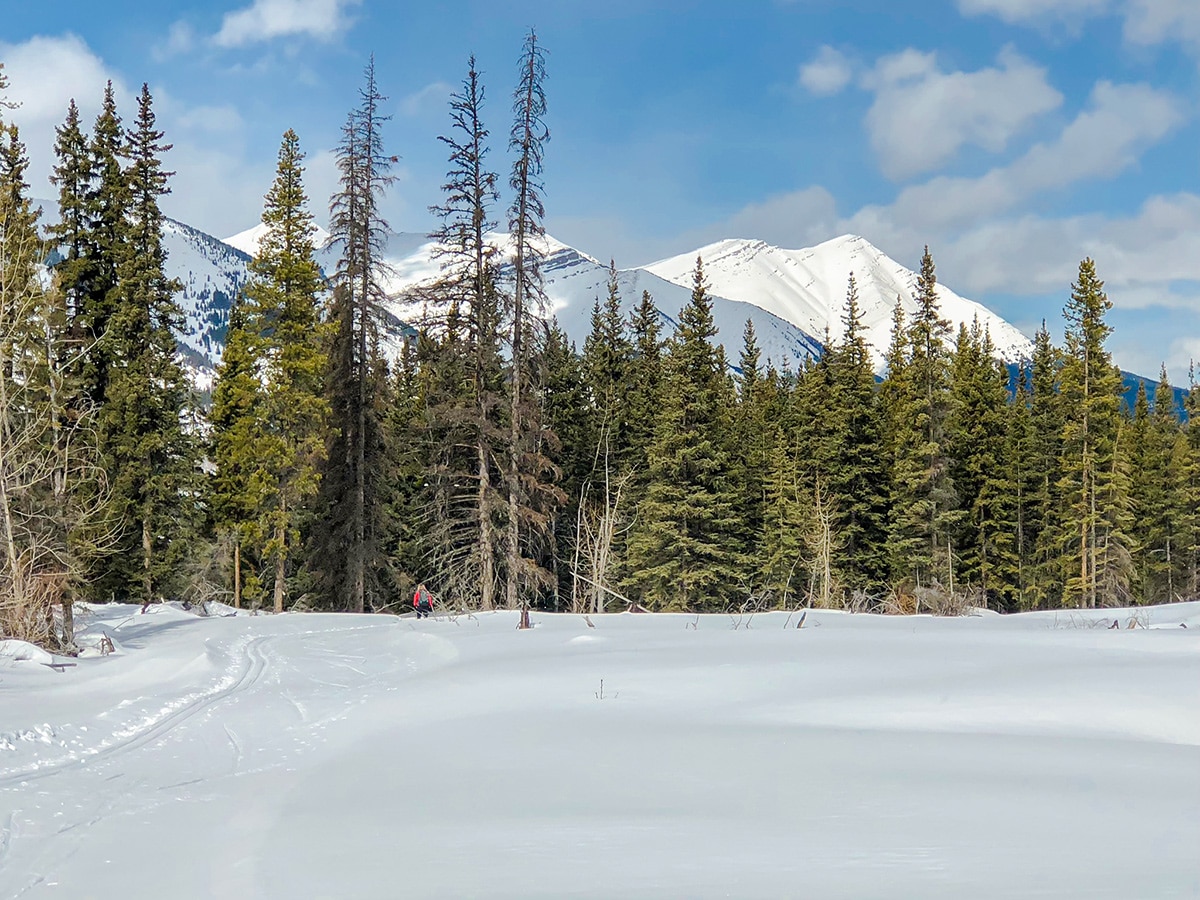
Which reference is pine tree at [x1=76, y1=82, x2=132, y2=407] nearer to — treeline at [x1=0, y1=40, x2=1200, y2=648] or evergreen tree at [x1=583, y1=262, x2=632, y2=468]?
treeline at [x1=0, y1=40, x2=1200, y2=648]

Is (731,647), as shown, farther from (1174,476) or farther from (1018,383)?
(1174,476)

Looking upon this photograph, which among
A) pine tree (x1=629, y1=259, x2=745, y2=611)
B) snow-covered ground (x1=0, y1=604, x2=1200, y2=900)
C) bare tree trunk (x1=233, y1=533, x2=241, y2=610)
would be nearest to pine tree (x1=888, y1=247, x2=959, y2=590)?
pine tree (x1=629, y1=259, x2=745, y2=611)

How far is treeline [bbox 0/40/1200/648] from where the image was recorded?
88.3ft

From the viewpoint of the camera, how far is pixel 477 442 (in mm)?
28922

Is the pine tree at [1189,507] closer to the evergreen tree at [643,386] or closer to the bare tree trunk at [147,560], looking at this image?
the evergreen tree at [643,386]

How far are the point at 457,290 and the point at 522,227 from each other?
8.91 feet

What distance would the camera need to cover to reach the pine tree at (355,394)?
30.2m

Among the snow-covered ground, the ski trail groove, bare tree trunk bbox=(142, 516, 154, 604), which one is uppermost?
bare tree trunk bbox=(142, 516, 154, 604)

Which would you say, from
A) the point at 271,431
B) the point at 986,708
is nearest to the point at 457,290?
the point at 271,431

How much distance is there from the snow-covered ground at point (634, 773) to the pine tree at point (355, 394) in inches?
766

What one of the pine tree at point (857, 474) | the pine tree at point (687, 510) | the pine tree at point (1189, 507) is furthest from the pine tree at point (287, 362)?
the pine tree at point (1189, 507)

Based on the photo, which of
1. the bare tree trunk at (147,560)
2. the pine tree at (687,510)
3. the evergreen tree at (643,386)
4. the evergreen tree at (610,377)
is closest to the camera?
the bare tree trunk at (147,560)

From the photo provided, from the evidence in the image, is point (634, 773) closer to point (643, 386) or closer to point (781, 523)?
point (781, 523)

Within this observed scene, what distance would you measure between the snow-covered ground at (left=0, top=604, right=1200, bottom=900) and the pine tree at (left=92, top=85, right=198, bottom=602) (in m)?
19.4
